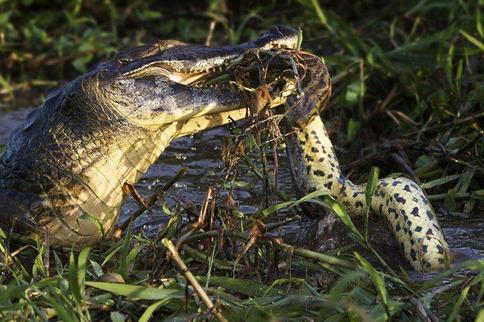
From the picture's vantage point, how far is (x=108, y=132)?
3.76 metres


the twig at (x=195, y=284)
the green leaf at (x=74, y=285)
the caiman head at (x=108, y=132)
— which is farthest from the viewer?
the caiman head at (x=108, y=132)

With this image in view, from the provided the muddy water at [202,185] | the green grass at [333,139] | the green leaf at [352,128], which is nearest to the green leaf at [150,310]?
the green grass at [333,139]

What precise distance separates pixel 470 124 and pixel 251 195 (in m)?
1.07

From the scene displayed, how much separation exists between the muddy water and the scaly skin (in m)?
0.18

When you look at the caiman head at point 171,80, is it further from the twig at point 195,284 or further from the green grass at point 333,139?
the twig at point 195,284

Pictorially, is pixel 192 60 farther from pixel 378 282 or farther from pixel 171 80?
pixel 378 282

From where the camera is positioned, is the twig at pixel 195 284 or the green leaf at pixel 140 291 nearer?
the twig at pixel 195 284

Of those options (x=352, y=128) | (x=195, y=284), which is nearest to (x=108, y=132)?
(x=195, y=284)

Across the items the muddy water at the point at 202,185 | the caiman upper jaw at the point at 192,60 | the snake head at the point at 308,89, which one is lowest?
the muddy water at the point at 202,185

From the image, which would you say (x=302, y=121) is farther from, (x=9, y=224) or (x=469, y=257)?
(x=9, y=224)

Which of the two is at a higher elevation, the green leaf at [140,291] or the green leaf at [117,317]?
the green leaf at [140,291]

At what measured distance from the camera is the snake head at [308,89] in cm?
361

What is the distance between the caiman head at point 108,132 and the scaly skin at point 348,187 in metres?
0.22

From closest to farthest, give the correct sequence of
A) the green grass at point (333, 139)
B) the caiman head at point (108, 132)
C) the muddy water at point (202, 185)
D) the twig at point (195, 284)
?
the twig at point (195, 284)
the green grass at point (333, 139)
the caiman head at point (108, 132)
the muddy water at point (202, 185)
